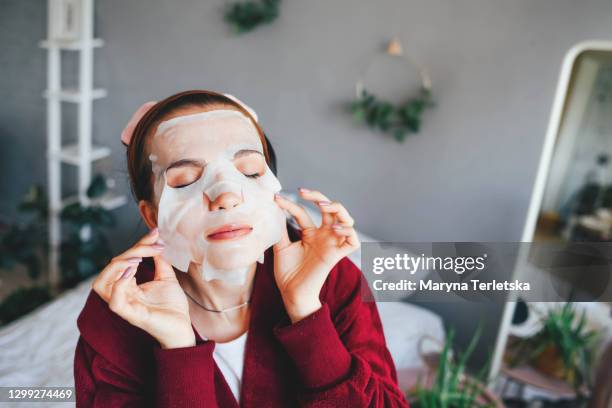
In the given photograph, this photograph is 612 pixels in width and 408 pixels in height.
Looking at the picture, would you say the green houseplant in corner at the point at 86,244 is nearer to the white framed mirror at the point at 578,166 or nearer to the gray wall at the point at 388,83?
the gray wall at the point at 388,83

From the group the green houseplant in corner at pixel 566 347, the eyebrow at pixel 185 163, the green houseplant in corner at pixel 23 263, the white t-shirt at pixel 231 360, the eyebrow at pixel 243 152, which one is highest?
the eyebrow at pixel 243 152

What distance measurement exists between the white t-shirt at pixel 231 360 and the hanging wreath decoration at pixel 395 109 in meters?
1.18

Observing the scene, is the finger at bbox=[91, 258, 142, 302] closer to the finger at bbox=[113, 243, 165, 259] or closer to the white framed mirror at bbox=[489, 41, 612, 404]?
the finger at bbox=[113, 243, 165, 259]

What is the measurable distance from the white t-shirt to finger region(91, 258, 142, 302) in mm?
197

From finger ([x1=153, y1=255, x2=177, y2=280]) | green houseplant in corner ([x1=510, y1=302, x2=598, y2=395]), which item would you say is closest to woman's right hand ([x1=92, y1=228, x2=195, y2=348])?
finger ([x1=153, y1=255, x2=177, y2=280])

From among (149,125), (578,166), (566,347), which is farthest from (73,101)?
(566,347)

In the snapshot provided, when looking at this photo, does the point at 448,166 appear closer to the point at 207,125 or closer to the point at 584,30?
the point at 584,30

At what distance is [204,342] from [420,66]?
1.32m

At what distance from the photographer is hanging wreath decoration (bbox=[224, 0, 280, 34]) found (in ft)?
6.01

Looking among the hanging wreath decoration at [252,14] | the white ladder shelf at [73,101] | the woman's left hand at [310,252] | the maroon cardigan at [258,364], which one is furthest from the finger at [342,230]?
the white ladder shelf at [73,101]

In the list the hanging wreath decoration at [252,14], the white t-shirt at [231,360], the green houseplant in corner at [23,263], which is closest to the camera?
the white t-shirt at [231,360]

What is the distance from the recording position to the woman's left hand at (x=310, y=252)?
0.67 m

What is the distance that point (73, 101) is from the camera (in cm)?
219

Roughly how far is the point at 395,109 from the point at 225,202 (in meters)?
1.27
